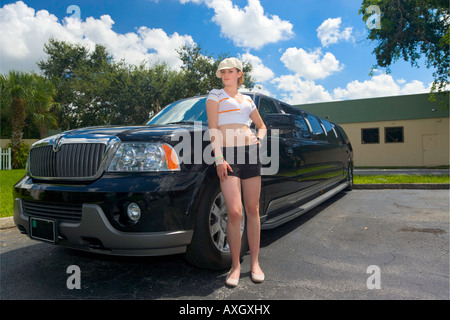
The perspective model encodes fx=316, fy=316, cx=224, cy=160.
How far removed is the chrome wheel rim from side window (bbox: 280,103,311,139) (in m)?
1.80

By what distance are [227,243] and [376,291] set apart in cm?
124

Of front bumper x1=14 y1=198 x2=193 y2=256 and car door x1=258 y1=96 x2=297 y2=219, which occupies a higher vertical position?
car door x1=258 y1=96 x2=297 y2=219

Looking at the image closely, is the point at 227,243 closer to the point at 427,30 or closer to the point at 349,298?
the point at 349,298

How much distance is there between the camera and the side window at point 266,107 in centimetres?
366

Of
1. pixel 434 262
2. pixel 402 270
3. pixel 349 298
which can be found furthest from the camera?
pixel 434 262

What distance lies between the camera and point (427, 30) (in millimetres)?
17469

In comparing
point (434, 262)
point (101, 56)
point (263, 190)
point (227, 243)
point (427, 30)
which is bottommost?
point (434, 262)

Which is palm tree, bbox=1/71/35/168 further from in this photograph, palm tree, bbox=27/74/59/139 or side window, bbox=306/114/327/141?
side window, bbox=306/114/327/141

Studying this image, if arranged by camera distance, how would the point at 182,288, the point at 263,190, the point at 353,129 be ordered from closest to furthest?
the point at 182,288 → the point at 263,190 → the point at 353,129

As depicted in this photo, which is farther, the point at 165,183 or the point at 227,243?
→ the point at 227,243

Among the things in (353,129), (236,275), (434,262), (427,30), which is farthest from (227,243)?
(353,129)

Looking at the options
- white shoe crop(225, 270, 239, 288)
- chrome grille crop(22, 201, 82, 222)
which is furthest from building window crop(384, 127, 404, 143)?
chrome grille crop(22, 201, 82, 222)

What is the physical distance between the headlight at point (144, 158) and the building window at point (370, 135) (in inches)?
885

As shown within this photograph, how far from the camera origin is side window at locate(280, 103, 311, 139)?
431cm
